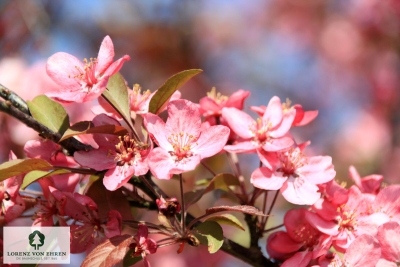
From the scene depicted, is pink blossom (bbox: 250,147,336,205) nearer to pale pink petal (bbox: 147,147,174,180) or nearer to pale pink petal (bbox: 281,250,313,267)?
pale pink petal (bbox: 281,250,313,267)

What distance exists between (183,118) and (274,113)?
0.96ft

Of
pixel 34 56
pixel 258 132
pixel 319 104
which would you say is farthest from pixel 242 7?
pixel 258 132

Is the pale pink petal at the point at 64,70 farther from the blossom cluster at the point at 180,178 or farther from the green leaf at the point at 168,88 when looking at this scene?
the green leaf at the point at 168,88

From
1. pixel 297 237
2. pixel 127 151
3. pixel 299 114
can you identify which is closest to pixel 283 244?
pixel 297 237

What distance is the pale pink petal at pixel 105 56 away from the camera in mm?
1098

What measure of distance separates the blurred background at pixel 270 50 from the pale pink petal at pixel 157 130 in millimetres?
1612

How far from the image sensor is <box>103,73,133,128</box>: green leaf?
3.81ft

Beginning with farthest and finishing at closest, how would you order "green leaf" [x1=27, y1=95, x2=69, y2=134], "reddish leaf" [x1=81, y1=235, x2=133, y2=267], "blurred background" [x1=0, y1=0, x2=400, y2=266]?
"blurred background" [x1=0, y1=0, x2=400, y2=266]
"green leaf" [x1=27, y1=95, x2=69, y2=134]
"reddish leaf" [x1=81, y1=235, x2=133, y2=267]

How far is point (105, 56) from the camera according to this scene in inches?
43.6

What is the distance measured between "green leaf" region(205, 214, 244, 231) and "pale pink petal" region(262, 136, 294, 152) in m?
0.24

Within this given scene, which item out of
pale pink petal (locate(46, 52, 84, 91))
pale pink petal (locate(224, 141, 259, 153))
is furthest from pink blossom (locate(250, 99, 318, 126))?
pale pink petal (locate(46, 52, 84, 91))

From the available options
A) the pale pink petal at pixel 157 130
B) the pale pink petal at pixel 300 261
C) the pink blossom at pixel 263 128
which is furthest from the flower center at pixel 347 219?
the pale pink petal at pixel 157 130

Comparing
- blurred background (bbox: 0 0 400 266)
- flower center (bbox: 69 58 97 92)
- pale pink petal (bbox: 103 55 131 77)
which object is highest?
pale pink petal (bbox: 103 55 131 77)

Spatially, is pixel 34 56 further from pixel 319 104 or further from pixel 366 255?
pixel 319 104
